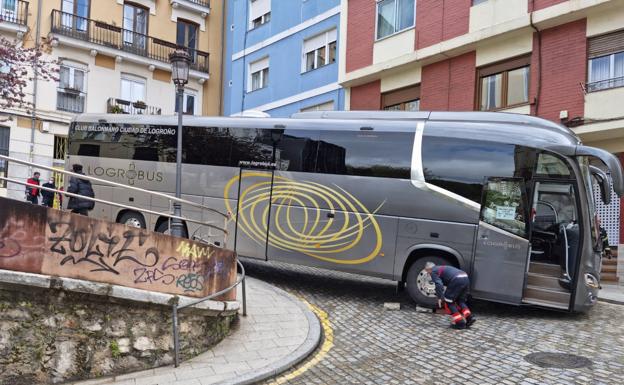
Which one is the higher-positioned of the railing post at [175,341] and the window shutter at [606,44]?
the window shutter at [606,44]

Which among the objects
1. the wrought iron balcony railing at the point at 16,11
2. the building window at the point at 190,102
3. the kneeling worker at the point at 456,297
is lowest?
the kneeling worker at the point at 456,297

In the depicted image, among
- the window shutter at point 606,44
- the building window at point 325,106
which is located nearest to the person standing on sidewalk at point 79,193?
the building window at point 325,106

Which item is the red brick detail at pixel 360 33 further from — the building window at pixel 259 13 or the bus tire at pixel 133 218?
the bus tire at pixel 133 218

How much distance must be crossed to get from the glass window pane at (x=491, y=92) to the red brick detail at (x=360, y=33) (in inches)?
172

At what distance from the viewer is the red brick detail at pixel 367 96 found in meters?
17.7

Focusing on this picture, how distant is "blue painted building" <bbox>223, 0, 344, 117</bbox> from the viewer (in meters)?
19.9

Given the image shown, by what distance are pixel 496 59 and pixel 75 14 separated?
735 inches

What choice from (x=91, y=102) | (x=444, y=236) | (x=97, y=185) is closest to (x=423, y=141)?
(x=444, y=236)

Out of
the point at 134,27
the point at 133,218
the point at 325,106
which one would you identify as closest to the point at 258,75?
the point at 325,106

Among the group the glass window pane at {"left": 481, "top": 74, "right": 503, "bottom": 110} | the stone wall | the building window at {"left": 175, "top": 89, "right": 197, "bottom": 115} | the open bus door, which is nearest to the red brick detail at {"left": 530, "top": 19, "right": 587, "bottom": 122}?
the glass window pane at {"left": 481, "top": 74, "right": 503, "bottom": 110}

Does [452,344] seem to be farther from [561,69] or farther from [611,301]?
[561,69]

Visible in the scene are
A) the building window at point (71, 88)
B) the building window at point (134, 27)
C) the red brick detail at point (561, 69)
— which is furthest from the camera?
the building window at point (134, 27)

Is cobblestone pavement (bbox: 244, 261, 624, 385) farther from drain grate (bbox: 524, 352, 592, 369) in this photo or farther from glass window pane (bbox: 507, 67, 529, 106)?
glass window pane (bbox: 507, 67, 529, 106)

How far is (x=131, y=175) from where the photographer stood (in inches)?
475
